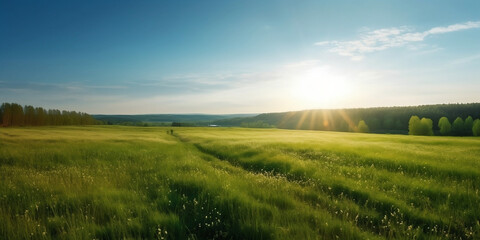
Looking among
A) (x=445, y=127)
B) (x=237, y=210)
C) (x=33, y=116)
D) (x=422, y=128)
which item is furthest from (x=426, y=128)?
(x=33, y=116)

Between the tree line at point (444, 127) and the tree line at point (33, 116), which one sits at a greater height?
the tree line at point (33, 116)

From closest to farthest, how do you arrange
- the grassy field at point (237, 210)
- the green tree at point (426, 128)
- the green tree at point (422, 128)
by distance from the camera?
the grassy field at point (237, 210)
the green tree at point (426, 128)
the green tree at point (422, 128)

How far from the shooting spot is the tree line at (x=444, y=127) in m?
95.1

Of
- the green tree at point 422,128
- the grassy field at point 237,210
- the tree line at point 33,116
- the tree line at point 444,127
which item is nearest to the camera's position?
the grassy field at point 237,210

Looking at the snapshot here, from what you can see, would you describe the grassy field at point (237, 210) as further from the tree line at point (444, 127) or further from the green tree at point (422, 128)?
the tree line at point (444, 127)

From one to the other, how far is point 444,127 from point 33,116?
19090 cm

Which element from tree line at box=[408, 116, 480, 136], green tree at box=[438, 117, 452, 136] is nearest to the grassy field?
tree line at box=[408, 116, 480, 136]

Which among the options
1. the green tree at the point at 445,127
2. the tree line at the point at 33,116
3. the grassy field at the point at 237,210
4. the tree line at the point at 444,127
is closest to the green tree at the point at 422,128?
the tree line at the point at 444,127

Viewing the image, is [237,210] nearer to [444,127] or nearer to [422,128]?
[422,128]

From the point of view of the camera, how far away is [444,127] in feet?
365

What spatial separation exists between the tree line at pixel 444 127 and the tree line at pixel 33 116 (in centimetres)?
16316

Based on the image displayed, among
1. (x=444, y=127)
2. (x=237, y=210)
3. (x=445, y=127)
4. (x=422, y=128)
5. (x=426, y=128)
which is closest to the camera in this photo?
(x=237, y=210)

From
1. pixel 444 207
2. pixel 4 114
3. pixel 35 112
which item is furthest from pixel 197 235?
pixel 35 112

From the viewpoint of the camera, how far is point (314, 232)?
4.68 m
